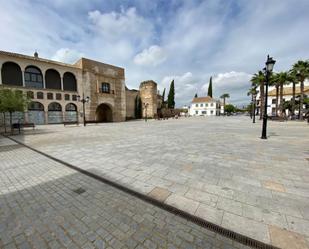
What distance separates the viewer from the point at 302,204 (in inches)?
106

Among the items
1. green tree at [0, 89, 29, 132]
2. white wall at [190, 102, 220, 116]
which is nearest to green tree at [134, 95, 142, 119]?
green tree at [0, 89, 29, 132]

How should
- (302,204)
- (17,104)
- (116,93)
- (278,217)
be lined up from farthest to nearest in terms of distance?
(116,93), (17,104), (302,204), (278,217)

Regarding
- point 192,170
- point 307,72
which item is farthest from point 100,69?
point 307,72

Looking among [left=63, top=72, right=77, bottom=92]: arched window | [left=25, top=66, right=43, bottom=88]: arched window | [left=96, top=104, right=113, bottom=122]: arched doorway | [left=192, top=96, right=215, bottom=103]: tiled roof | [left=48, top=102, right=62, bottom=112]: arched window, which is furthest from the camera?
[left=192, top=96, right=215, bottom=103]: tiled roof

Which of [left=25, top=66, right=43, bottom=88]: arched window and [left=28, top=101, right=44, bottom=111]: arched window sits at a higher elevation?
[left=25, top=66, right=43, bottom=88]: arched window

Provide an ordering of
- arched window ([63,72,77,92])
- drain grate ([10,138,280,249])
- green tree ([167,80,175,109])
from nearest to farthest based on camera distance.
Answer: drain grate ([10,138,280,249])
arched window ([63,72,77,92])
green tree ([167,80,175,109])

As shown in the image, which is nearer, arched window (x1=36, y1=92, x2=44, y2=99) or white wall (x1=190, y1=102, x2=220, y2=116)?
arched window (x1=36, y1=92, x2=44, y2=99)

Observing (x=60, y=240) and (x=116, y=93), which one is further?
(x=116, y=93)

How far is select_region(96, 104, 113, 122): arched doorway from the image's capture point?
3347 cm

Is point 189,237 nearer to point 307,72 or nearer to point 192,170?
point 192,170

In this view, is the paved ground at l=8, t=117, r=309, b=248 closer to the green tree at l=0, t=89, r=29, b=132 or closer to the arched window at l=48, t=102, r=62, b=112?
the green tree at l=0, t=89, r=29, b=132

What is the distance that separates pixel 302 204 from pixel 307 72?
1282 inches

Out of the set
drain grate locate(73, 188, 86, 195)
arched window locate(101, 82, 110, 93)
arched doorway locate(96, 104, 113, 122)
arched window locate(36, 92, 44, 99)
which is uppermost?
arched window locate(101, 82, 110, 93)

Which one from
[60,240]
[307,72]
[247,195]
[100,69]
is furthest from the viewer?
[100,69]
